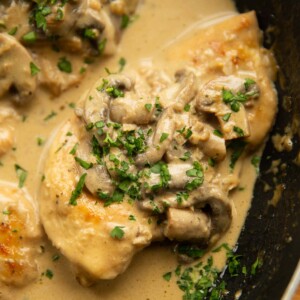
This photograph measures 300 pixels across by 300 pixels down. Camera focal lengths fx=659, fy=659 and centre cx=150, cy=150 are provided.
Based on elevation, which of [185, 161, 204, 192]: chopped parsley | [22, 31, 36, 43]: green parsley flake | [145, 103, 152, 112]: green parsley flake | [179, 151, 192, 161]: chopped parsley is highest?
[22, 31, 36, 43]: green parsley flake

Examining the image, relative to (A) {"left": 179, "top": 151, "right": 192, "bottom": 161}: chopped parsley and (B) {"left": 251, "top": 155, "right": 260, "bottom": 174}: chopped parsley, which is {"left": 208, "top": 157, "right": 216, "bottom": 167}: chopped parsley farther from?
(B) {"left": 251, "top": 155, "right": 260, "bottom": 174}: chopped parsley

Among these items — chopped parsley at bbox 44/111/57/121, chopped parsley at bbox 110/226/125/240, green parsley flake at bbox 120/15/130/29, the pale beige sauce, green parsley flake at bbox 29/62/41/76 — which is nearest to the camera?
chopped parsley at bbox 110/226/125/240

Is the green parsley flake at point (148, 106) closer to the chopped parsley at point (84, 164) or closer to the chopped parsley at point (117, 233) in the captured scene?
the chopped parsley at point (84, 164)

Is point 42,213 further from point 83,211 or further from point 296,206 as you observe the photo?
point 296,206

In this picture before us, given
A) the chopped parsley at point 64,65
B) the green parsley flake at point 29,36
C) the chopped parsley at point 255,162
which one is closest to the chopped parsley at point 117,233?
the chopped parsley at point 255,162

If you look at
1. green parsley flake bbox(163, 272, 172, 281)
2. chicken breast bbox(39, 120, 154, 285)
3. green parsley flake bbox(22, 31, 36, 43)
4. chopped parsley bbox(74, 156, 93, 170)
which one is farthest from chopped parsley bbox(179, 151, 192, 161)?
green parsley flake bbox(22, 31, 36, 43)
